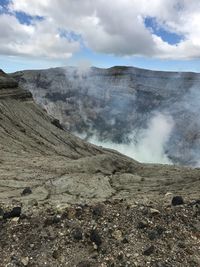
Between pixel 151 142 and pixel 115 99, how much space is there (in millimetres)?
8739

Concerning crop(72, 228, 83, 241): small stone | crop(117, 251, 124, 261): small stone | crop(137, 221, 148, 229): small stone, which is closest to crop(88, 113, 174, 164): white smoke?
crop(137, 221, 148, 229): small stone

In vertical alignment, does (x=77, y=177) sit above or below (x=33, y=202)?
below

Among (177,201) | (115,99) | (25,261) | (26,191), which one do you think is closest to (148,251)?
(177,201)

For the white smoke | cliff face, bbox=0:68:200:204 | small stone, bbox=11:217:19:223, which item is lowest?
the white smoke

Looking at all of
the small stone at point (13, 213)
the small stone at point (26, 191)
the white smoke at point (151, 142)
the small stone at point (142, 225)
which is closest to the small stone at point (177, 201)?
the small stone at point (142, 225)

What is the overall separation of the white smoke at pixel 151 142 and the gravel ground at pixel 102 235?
53.3 metres

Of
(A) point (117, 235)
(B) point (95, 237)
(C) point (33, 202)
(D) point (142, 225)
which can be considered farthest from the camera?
(C) point (33, 202)

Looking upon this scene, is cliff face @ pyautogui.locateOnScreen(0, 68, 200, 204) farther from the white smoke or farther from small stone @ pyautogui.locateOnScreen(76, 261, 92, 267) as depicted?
the white smoke

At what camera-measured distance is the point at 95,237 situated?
802 cm

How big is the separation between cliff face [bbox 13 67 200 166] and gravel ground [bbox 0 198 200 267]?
55.2 metres

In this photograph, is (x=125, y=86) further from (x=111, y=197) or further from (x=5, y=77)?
(x=111, y=197)

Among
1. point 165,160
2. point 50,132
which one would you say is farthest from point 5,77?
point 165,160

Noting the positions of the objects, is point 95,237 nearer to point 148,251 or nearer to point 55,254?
point 55,254

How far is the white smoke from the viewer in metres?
64.4
